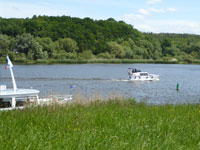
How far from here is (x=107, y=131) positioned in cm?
971

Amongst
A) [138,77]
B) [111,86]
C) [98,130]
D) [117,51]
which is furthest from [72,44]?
[98,130]

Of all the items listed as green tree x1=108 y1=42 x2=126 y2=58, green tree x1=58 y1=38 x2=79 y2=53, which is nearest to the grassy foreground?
green tree x1=58 y1=38 x2=79 y2=53

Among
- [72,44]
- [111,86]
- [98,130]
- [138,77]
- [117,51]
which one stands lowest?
[111,86]

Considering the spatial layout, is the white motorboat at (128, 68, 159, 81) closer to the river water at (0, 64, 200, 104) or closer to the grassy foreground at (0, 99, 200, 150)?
the river water at (0, 64, 200, 104)

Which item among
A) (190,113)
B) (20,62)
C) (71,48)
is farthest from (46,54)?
(190,113)

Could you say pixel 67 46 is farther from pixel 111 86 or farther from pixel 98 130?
pixel 98 130

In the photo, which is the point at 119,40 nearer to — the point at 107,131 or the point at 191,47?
the point at 191,47

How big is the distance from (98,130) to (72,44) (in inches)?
5675

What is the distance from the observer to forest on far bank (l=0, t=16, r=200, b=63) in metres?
128

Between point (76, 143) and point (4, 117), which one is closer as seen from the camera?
point (76, 143)

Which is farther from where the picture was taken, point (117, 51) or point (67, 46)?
point (117, 51)

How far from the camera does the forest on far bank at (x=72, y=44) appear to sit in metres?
128

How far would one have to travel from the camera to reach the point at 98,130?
387 inches

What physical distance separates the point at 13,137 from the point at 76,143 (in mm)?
1621
